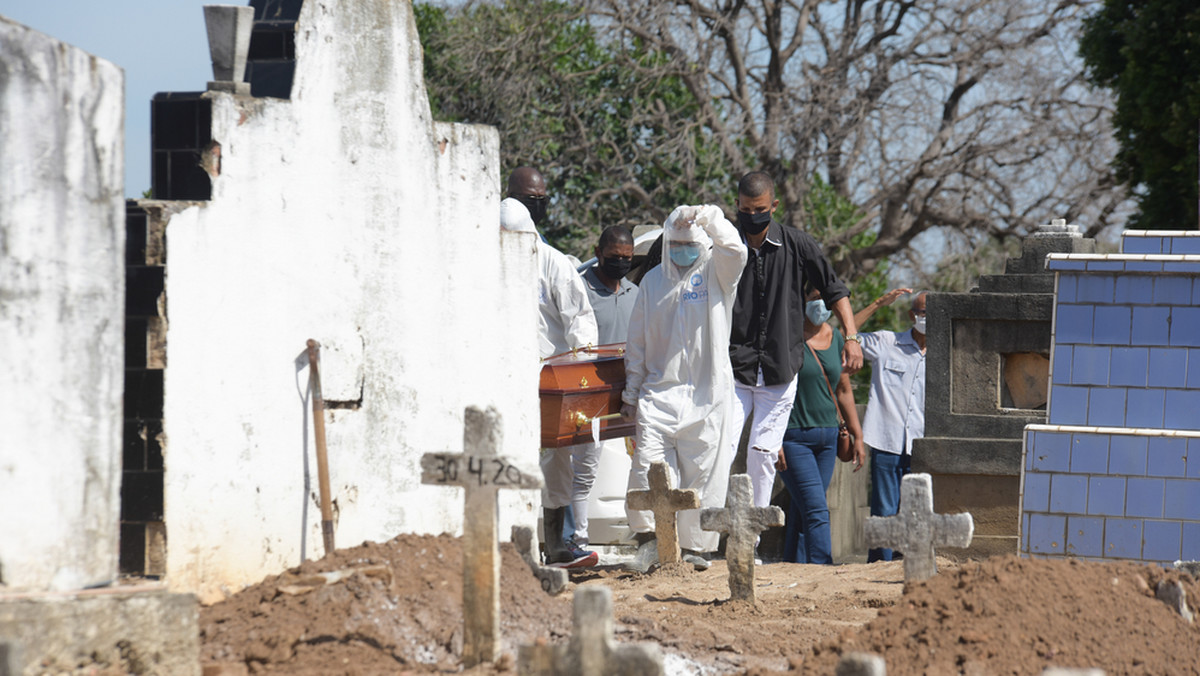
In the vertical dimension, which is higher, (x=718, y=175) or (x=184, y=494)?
(x=718, y=175)

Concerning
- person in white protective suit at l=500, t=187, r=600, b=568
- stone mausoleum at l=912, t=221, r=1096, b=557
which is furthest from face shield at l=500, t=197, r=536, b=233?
stone mausoleum at l=912, t=221, r=1096, b=557

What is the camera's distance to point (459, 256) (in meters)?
5.87

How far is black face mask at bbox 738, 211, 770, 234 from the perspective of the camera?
7.17 m

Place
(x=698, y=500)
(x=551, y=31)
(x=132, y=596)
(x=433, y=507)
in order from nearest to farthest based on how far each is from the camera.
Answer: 1. (x=132, y=596)
2. (x=433, y=507)
3. (x=698, y=500)
4. (x=551, y=31)

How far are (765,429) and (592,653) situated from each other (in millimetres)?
3777

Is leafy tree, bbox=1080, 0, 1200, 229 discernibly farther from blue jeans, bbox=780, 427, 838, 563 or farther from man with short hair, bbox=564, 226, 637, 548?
man with short hair, bbox=564, 226, 637, 548

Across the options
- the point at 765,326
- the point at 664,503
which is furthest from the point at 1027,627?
the point at 765,326

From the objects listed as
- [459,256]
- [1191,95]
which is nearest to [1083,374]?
[459,256]

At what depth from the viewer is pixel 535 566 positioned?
5434 millimetres

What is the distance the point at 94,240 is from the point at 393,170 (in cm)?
172

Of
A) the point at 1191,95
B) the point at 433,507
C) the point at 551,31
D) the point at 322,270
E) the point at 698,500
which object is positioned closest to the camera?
the point at 322,270

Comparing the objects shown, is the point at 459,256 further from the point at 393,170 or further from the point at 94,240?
the point at 94,240

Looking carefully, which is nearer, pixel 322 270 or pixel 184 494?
pixel 184 494

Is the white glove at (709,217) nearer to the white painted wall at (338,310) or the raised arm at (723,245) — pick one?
the raised arm at (723,245)
